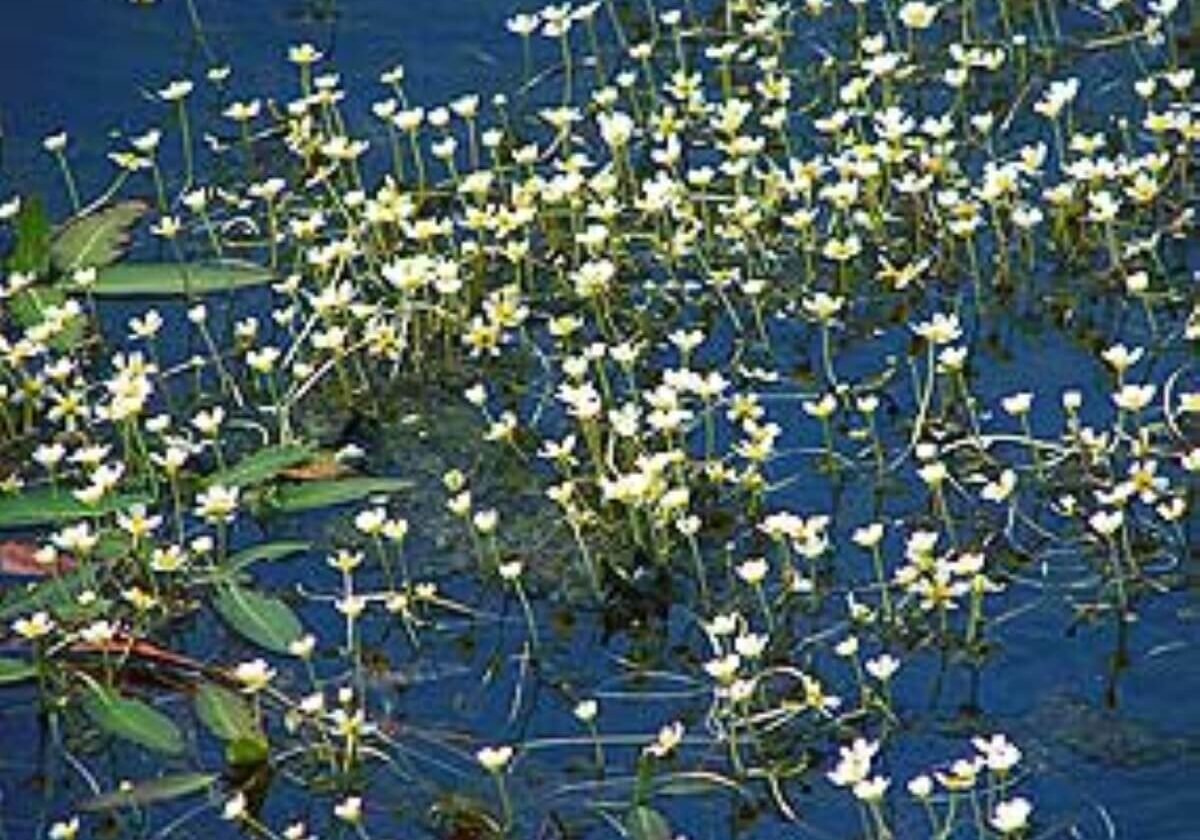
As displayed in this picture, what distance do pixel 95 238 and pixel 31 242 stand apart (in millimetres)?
131

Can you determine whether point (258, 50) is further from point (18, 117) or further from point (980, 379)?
point (980, 379)

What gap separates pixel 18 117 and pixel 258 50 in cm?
34

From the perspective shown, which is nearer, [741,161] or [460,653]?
[460,653]

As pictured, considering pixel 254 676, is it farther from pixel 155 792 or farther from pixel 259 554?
pixel 259 554

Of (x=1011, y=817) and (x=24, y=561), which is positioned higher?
(x=1011, y=817)

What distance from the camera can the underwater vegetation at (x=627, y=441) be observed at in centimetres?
259

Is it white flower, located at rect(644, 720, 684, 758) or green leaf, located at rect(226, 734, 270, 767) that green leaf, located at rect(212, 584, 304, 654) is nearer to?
green leaf, located at rect(226, 734, 270, 767)

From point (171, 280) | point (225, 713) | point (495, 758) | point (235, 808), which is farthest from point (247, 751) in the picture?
point (171, 280)

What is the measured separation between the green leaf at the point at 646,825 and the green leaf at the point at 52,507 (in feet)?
2.15

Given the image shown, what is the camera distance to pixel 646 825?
2.46 m

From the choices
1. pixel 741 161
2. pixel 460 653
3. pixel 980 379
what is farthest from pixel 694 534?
pixel 741 161

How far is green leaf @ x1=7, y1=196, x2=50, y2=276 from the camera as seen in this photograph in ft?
10.9

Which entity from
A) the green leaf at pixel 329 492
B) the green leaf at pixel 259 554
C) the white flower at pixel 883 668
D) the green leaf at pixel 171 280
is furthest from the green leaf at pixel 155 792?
the green leaf at pixel 171 280

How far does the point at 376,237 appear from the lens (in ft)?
11.0
